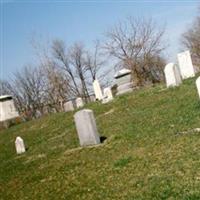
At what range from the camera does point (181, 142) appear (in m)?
11.6

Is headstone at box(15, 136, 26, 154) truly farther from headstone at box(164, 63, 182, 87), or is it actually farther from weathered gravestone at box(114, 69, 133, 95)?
weathered gravestone at box(114, 69, 133, 95)

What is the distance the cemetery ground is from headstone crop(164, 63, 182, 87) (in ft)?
3.88

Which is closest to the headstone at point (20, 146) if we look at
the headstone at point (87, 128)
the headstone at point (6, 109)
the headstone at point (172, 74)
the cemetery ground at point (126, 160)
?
the cemetery ground at point (126, 160)

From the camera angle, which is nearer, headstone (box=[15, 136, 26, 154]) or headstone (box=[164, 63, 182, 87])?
headstone (box=[15, 136, 26, 154])

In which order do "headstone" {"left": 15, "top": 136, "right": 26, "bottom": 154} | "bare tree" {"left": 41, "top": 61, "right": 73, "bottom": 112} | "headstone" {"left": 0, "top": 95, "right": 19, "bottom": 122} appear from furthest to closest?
"bare tree" {"left": 41, "top": 61, "right": 73, "bottom": 112}
"headstone" {"left": 0, "top": 95, "right": 19, "bottom": 122}
"headstone" {"left": 15, "top": 136, "right": 26, "bottom": 154}

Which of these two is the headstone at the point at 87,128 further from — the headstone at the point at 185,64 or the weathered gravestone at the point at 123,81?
the weathered gravestone at the point at 123,81

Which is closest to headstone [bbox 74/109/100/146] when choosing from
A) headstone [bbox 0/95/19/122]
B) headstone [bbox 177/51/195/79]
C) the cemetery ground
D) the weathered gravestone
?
the cemetery ground

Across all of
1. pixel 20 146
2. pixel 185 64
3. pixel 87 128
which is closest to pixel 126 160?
pixel 87 128

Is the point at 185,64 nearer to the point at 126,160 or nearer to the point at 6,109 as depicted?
the point at 126,160

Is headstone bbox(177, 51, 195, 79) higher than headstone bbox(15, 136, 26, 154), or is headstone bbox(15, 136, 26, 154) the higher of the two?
headstone bbox(177, 51, 195, 79)

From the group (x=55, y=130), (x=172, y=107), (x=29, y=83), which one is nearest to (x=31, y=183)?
(x=172, y=107)

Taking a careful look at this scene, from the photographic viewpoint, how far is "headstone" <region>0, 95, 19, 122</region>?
132ft

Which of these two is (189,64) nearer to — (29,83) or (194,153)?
(194,153)

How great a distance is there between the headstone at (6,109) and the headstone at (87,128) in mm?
25825
